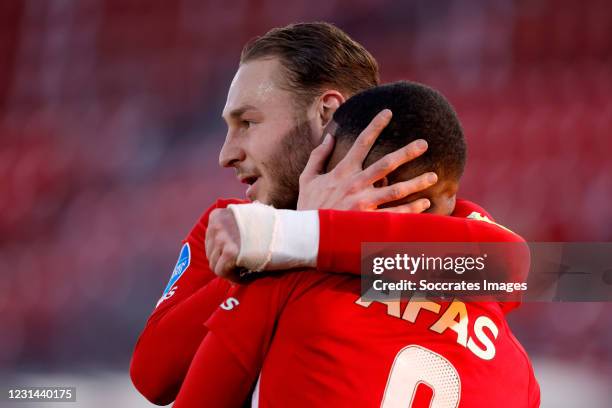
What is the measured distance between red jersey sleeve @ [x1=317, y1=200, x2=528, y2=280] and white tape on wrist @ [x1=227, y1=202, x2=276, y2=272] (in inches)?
2.6

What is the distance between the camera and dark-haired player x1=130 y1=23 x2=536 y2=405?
3.28 ft

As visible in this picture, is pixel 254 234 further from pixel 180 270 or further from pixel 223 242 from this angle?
pixel 180 270

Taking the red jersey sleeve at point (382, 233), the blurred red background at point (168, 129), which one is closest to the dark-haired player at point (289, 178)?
the red jersey sleeve at point (382, 233)

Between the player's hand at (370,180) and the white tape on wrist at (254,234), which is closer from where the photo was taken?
the white tape on wrist at (254,234)

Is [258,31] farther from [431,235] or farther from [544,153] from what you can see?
[431,235]

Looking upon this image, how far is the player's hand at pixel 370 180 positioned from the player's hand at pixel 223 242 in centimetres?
22

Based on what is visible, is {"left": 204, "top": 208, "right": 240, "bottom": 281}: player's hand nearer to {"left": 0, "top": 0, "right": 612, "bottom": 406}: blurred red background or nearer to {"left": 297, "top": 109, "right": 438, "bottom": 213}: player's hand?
{"left": 297, "top": 109, "right": 438, "bottom": 213}: player's hand

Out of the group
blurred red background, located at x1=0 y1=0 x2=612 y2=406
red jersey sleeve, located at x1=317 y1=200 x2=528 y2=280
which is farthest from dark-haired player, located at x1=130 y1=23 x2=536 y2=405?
blurred red background, located at x1=0 y1=0 x2=612 y2=406

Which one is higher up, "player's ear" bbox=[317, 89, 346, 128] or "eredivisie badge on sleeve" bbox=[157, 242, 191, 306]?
"player's ear" bbox=[317, 89, 346, 128]

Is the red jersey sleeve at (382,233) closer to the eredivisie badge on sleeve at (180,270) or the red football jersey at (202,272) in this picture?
the red football jersey at (202,272)

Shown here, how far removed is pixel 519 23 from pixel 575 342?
2126 millimetres

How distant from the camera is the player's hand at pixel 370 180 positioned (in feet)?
3.53

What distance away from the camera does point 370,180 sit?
43.1 inches

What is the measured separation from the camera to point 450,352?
1.00 m
